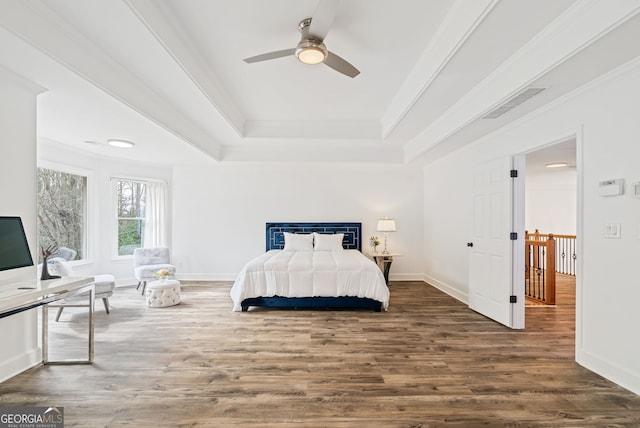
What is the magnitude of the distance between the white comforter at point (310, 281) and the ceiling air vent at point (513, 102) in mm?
2471

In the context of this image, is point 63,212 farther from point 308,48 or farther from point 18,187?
point 308,48

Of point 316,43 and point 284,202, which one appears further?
point 284,202

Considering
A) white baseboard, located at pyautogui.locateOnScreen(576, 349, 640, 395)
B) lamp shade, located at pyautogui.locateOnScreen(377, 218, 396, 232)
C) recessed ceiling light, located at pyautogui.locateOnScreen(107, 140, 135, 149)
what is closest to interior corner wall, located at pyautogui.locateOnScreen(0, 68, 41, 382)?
recessed ceiling light, located at pyautogui.locateOnScreen(107, 140, 135, 149)

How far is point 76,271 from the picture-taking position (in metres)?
5.23

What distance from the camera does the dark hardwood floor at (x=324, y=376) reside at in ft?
6.66

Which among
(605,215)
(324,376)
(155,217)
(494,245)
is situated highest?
(605,215)

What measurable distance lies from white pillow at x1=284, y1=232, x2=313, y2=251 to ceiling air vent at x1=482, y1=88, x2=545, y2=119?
369 cm

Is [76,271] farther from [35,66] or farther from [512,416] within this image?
[512,416]

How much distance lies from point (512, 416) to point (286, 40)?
3562 mm

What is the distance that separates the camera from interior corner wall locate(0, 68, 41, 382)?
8.13 feet

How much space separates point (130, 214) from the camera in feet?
20.4

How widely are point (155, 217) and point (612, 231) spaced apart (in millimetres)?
7160

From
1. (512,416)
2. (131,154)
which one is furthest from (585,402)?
(131,154)

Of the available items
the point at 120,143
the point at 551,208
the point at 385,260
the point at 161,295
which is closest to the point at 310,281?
the point at 385,260
